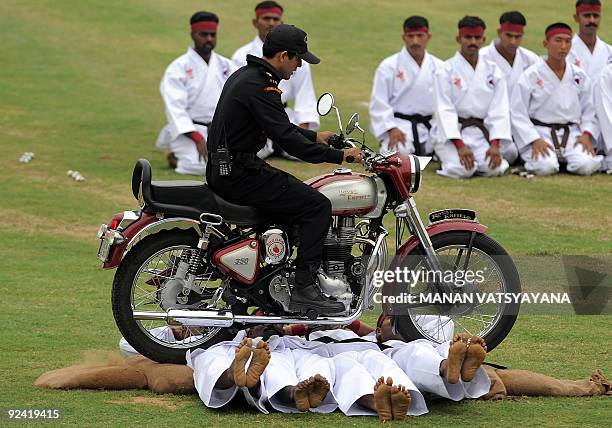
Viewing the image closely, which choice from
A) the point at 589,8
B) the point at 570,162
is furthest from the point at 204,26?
the point at 589,8

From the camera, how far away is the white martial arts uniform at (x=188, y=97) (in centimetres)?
1524

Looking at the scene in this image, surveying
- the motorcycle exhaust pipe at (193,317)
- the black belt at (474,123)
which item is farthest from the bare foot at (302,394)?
the black belt at (474,123)

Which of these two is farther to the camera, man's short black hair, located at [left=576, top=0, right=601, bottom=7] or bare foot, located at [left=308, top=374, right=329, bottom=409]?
man's short black hair, located at [left=576, top=0, right=601, bottom=7]

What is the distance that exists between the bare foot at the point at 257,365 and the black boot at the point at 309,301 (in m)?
0.97

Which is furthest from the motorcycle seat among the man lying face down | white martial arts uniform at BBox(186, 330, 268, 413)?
white martial arts uniform at BBox(186, 330, 268, 413)

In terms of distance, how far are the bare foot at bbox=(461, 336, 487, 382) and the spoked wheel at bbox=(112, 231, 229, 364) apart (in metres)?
1.58

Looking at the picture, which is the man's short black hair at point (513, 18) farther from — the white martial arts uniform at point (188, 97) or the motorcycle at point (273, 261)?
the motorcycle at point (273, 261)

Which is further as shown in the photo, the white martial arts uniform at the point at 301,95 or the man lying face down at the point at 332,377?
the white martial arts uniform at the point at 301,95

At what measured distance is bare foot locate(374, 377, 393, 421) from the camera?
6.50 m

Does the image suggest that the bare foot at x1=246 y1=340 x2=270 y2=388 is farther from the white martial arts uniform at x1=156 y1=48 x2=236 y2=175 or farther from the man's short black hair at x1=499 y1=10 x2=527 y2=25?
the man's short black hair at x1=499 y1=10 x2=527 y2=25

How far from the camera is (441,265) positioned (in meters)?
7.82

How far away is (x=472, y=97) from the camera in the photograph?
15461 mm

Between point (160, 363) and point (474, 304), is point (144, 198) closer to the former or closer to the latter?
point (160, 363)

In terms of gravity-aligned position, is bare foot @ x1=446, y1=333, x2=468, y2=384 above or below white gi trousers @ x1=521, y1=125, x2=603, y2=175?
below
